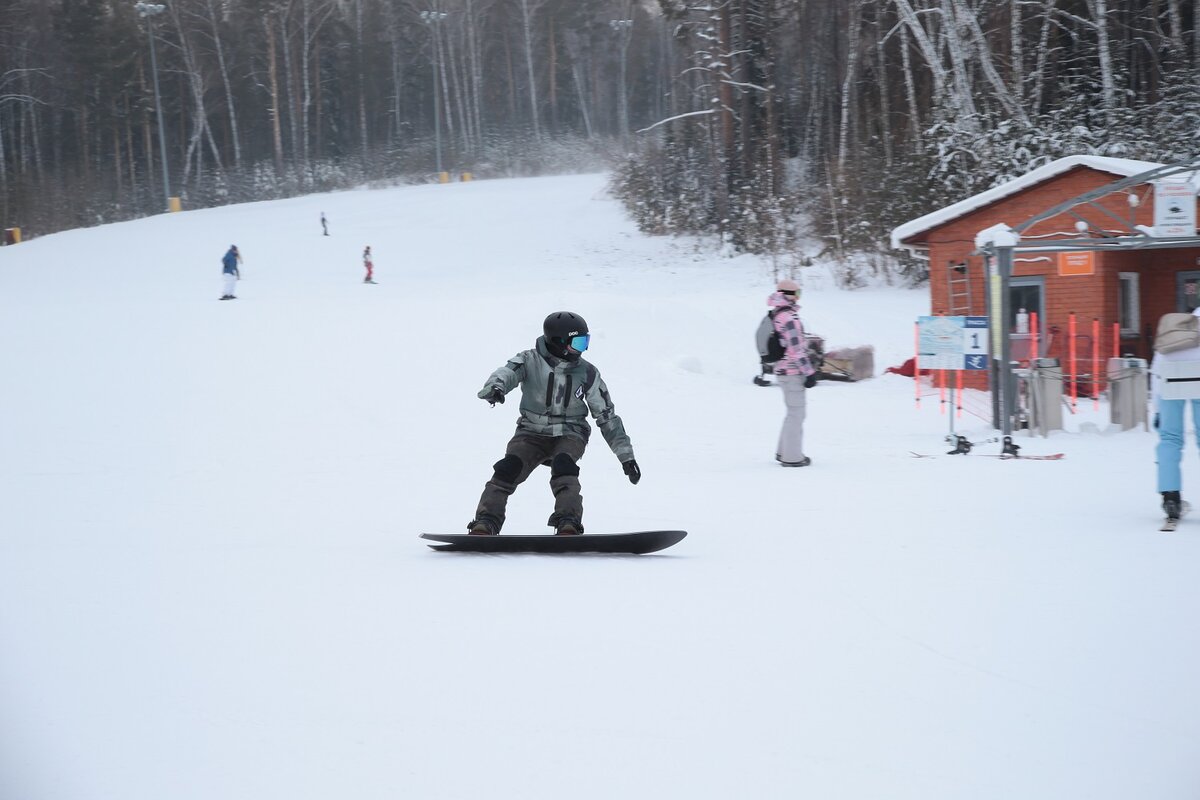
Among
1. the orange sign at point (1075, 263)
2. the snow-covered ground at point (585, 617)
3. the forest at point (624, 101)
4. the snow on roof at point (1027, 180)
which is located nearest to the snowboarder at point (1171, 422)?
the snow-covered ground at point (585, 617)

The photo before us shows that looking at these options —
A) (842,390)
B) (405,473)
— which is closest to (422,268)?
(842,390)

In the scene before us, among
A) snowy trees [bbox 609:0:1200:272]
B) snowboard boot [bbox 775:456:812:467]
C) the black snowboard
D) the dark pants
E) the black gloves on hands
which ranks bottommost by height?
snowboard boot [bbox 775:456:812:467]

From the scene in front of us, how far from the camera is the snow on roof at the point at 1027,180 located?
59.1 ft

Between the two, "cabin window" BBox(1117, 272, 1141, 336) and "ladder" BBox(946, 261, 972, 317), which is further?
"ladder" BBox(946, 261, 972, 317)

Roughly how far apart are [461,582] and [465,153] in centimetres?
5936

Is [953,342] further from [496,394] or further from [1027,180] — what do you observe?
[496,394]

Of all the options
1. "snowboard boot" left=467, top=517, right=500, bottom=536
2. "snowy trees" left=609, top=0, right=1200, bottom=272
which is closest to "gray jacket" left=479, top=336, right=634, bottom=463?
"snowboard boot" left=467, top=517, right=500, bottom=536

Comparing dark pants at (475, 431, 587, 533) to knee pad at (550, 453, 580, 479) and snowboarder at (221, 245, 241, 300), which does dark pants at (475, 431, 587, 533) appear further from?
snowboarder at (221, 245, 241, 300)

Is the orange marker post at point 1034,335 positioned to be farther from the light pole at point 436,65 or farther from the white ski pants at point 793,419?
the light pole at point 436,65

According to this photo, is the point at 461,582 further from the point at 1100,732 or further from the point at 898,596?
the point at 1100,732

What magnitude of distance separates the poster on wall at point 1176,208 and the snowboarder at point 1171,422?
5752mm

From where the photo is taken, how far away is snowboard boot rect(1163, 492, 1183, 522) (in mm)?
7379

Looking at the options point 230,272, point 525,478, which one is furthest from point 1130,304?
point 230,272

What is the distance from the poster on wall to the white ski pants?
4.85 metres
